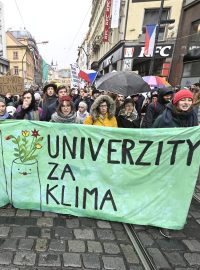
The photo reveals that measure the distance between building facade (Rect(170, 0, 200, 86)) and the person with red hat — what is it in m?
9.50

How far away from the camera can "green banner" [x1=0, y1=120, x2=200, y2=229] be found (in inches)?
108

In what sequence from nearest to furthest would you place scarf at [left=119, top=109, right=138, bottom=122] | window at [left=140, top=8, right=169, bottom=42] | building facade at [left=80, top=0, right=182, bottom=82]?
scarf at [left=119, top=109, right=138, bottom=122] → building facade at [left=80, top=0, right=182, bottom=82] → window at [left=140, top=8, right=169, bottom=42]

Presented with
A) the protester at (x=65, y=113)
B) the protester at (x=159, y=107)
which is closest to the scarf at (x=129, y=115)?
the protester at (x=159, y=107)

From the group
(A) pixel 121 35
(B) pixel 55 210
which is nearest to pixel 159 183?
(B) pixel 55 210

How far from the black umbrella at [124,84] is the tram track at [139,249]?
8.73ft

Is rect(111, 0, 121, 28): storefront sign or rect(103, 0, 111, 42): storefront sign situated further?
rect(103, 0, 111, 42): storefront sign

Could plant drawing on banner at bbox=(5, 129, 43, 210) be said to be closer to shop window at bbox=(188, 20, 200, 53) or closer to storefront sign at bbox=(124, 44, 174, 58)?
shop window at bbox=(188, 20, 200, 53)

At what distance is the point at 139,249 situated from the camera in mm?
2559

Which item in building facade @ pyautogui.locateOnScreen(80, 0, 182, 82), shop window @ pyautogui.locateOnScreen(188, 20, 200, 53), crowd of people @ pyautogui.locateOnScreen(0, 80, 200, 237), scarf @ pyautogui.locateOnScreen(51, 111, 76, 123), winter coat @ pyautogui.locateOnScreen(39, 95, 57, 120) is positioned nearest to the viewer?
crowd of people @ pyautogui.locateOnScreen(0, 80, 200, 237)

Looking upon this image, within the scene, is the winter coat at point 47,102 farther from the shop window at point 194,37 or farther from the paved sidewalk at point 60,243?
the shop window at point 194,37

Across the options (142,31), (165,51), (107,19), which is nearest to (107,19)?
(107,19)

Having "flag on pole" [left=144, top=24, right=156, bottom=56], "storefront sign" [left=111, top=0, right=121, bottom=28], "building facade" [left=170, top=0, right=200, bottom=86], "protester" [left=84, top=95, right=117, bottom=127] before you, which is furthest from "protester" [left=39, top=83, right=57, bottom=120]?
"storefront sign" [left=111, top=0, right=121, bottom=28]

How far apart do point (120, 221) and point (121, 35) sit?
629 inches

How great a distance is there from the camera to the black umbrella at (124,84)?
4590mm
